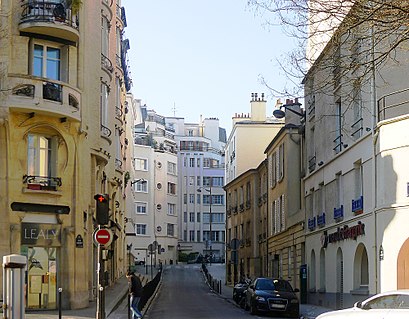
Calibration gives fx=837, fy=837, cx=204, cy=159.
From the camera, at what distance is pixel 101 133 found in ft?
116

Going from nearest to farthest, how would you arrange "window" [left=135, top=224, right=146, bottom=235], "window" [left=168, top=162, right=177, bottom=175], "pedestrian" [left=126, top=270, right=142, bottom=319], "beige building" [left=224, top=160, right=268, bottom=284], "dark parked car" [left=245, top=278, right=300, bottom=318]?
1. "pedestrian" [left=126, top=270, right=142, bottom=319]
2. "dark parked car" [left=245, top=278, right=300, bottom=318]
3. "beige building" [left=224, top=160, right=268, bottom=284]
4. "window" [left=135, top=224, right=146, bottom=235]
5. "window" [left=168, top=162, right=177, bottom=175]

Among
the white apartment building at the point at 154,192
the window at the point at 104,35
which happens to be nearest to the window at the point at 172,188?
the white apartment building at the point at 154,192

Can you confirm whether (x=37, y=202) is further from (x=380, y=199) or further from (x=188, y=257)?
(x=188, y=257)

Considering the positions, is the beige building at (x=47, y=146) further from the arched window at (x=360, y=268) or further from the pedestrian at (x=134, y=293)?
the arched window at (x=360, y=268)

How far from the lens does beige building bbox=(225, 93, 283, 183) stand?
7306 cm

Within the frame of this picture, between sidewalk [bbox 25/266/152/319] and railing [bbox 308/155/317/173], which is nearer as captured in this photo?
sidewalk [bbox 25/266/152/319]

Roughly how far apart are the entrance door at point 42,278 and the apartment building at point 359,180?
10892 millimetres

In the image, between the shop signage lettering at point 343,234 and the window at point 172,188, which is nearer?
the shop signage lettering at point 343,234

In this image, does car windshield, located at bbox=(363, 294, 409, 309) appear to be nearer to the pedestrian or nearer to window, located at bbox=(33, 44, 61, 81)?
the pedestrian

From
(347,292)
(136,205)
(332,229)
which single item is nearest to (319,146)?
(332,229)

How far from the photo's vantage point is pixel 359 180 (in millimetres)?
30750

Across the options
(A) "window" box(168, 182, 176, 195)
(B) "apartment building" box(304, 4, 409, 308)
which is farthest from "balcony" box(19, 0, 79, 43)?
(A) "window" box(168, 182, 176, 195)

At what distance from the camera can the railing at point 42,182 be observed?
2944cm

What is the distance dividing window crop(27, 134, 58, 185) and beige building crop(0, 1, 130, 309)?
36mm
